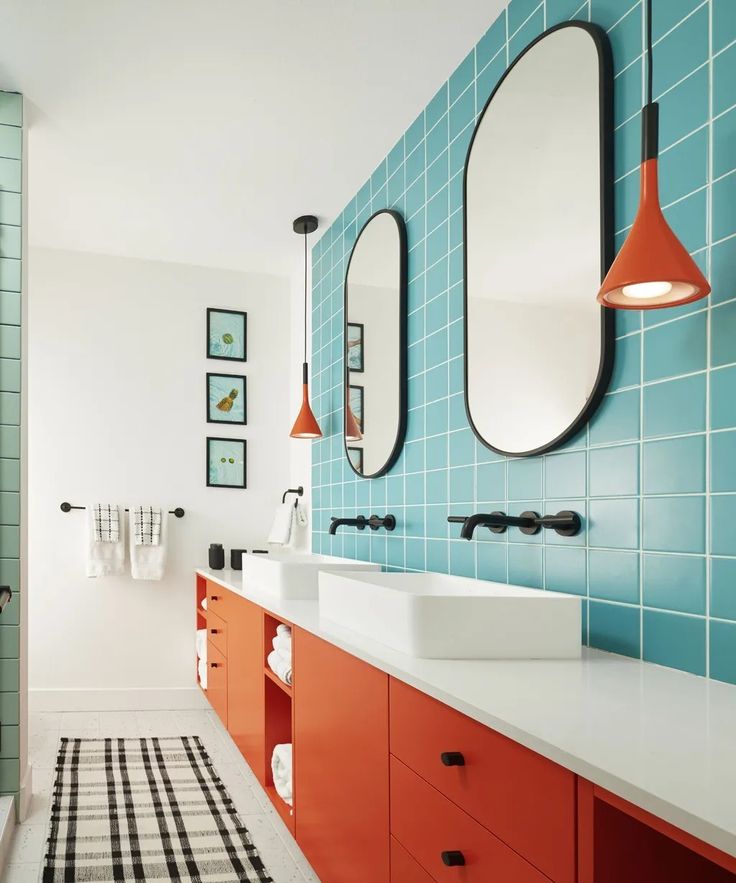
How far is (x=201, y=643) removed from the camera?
4371 mm

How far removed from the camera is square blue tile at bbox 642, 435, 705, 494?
1575mm

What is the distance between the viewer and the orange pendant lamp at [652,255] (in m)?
1.34

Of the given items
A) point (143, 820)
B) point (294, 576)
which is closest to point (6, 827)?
point (143, 820)

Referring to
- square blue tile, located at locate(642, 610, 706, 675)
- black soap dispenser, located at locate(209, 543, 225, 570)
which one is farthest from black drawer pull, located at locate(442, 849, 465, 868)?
black soap dispenser, located at locate(209, 543, 225, 570)

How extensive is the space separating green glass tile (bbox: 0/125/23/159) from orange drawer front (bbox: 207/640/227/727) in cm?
217

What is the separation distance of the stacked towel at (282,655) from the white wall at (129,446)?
2.02 metres

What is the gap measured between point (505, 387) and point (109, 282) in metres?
3.03

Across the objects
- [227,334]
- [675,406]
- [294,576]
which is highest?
[227,334]

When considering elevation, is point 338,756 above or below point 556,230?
below

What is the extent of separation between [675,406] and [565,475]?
0.43 metres

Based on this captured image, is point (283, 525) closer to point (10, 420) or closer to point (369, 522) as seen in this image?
point (369, 522)

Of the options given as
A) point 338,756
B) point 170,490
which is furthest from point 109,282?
point 338,756

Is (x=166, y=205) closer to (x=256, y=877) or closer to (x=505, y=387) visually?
(x=505, y=387)

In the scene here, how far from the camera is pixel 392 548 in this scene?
3174 millimetres
